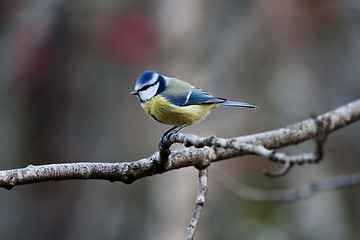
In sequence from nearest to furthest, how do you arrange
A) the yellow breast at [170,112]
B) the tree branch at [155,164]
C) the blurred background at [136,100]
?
the tree branch at [155,164], the yellow breast at [170,112], the blurred background at [136,100]

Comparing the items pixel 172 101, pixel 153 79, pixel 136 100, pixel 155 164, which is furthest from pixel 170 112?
pixel 136 100

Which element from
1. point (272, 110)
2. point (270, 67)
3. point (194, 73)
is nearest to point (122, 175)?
point (194, 73)

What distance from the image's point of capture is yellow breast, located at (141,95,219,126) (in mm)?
1691

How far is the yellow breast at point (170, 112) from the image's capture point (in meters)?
1.69

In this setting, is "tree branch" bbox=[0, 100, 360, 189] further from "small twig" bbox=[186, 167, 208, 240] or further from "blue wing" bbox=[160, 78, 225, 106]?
"blue wing" bbox=[160, 78, 225, 106]

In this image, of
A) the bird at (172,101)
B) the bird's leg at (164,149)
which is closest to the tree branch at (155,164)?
the bird's leg at (164,149)

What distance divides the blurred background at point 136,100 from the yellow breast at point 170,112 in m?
1.66

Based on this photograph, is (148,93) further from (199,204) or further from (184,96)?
(199,204)

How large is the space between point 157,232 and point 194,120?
1.73 meters

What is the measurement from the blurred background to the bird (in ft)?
5.21

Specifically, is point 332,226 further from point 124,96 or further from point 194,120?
point 194,120

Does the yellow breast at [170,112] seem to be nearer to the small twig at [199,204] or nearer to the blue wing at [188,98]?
the blue wing at [188,98]

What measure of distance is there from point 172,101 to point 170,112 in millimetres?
53

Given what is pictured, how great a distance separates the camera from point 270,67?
4977 millimetres
